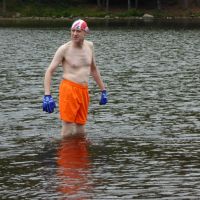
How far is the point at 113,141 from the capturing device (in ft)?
57.1

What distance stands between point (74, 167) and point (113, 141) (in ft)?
10.2

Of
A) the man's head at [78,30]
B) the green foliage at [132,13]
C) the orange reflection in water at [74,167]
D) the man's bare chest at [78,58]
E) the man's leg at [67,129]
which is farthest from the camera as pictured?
the green foliage at [132,13]

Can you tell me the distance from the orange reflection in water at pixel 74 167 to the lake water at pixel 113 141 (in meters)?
0.02

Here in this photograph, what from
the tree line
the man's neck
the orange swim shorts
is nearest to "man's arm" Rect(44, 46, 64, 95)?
the man's neck

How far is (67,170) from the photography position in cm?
1412

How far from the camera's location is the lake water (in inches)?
502

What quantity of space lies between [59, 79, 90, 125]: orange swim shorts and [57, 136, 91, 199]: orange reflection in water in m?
0.68

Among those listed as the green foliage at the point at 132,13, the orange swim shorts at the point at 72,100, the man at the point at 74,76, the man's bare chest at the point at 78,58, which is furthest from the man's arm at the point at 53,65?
A: the green foliage at the point at 132,13

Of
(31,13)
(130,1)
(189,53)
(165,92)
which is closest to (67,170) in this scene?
(165,92)

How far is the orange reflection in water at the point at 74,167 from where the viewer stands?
12.5 m

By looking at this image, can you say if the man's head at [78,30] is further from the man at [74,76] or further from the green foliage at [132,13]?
the green foliage at [132,13]

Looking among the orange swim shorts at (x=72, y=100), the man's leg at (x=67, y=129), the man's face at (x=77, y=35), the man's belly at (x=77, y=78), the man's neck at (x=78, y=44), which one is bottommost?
the man's leg at (x=67, y=129)

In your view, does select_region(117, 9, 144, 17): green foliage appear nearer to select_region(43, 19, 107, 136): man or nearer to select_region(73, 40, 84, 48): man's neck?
select_region(43, 19, 107, 136): man

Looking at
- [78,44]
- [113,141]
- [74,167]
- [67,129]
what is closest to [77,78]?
[78,44]
